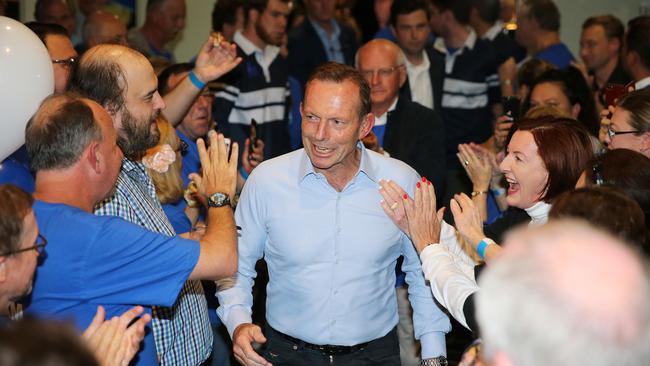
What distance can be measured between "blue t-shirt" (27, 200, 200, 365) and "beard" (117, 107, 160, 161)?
26.7 inches

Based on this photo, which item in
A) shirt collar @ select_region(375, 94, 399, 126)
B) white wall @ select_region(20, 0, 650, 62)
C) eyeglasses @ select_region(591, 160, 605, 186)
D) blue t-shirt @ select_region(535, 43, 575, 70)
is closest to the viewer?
eyeglasses @ select_region(591, 160, 605, 186)

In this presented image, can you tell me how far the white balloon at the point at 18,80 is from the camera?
279 cm

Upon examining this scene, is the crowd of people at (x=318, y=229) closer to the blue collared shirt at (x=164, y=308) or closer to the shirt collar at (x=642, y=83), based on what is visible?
the blue collared shirt at (x=164, y=308)

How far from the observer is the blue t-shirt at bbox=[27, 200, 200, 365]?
2316 mm

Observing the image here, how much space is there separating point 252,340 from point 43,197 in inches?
32.5

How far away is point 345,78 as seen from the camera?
Result: 3.00m

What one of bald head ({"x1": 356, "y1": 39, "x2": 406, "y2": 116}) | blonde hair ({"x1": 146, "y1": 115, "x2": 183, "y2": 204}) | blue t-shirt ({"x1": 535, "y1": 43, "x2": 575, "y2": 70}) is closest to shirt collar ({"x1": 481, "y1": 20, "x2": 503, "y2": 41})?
blue t-shirt ({"x1": 535, "y1": 43, "x2": 575, "y2": 70})

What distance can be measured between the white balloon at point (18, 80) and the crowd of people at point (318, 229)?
153mm

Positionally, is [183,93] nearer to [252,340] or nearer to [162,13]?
[252,340]

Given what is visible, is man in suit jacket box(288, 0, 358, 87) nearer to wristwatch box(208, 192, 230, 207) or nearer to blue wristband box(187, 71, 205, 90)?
blue wristband box(187, 71, 205, 90)

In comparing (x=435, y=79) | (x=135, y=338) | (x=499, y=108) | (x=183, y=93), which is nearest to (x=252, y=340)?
(x=135, y=338)

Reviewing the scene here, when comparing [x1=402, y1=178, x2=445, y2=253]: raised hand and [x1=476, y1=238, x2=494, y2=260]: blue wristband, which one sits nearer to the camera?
[x1=476, y1=238, x2=494, y2=260]: blue wristband

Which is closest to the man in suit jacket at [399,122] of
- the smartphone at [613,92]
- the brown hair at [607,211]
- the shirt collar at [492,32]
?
the smartphone at [613,92]

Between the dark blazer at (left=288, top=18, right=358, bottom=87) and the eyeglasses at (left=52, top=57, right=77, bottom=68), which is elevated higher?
the eyeglasses at (left=52, top=57, right=77, bottom=68)
